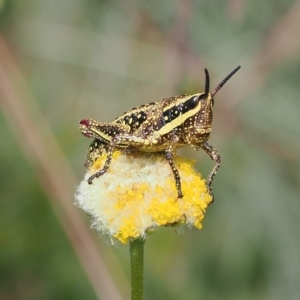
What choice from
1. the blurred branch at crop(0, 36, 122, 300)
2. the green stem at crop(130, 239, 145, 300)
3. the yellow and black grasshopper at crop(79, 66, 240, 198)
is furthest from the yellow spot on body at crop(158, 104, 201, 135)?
the blurred branch at crop(0, 36, 122, 300)

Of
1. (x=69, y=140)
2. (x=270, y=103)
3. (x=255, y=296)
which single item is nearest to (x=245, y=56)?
(x=270, y=103)

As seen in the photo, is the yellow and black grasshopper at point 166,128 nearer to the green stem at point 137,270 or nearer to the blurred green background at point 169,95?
the green stem at point 137,270

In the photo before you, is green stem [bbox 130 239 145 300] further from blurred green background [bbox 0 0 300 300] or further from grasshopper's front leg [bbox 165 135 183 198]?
blurred green background [bbox 0 0 300 300]

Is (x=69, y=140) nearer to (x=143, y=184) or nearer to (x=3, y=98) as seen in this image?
(x=3, y=98)

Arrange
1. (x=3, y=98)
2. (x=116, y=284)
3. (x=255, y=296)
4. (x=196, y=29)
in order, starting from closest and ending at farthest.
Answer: (x=116, y=284)
(x=3, y=98)
(x=255, y=296)
(x=196, y=29)

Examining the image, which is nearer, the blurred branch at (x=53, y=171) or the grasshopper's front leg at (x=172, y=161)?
the grasshopper's front leg at (x=172, y=161)

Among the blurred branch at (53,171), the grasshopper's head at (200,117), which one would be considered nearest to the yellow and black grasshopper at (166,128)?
the grasshopper's head at (200,117)
